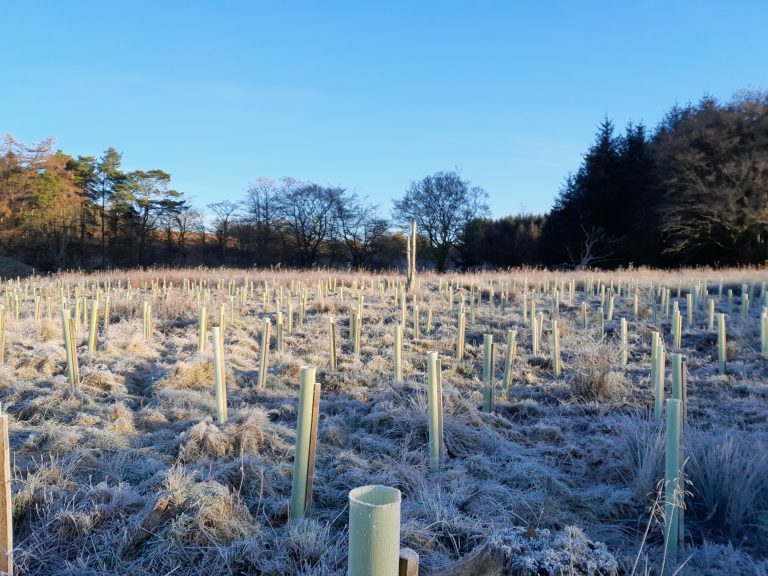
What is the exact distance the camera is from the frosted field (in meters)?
2.32

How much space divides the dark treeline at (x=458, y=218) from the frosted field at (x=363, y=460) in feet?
58.2

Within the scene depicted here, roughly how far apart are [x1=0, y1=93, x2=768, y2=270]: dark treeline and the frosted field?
1774 cm

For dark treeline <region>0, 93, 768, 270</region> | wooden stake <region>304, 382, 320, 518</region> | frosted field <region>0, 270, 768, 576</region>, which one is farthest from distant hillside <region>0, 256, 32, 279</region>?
wooden stake <region>304, 382, 320, 518</region>

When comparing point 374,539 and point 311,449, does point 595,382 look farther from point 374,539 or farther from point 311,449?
point 374,539

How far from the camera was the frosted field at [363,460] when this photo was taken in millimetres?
2320

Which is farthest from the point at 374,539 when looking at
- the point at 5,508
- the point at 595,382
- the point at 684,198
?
the point at 684,198

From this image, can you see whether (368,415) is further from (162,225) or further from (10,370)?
(162,225)

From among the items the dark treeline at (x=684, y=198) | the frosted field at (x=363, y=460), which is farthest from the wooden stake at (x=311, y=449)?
the dark treeline at (x=684, y=198)

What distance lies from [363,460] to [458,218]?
3136 cm

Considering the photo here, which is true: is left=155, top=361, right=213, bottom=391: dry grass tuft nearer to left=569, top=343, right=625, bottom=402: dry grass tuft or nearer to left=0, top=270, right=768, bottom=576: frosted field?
left=0, top=270, right=768, bottom=576: frosted field

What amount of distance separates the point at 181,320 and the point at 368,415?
5576 millimetres

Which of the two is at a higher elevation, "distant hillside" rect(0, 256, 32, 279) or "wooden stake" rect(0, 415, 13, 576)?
"distant hillside" rect(0, 256, 32, 279)

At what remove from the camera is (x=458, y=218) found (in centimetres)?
3391

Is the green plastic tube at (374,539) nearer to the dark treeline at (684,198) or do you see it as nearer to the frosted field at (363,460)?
the frosted field at (363,460)
